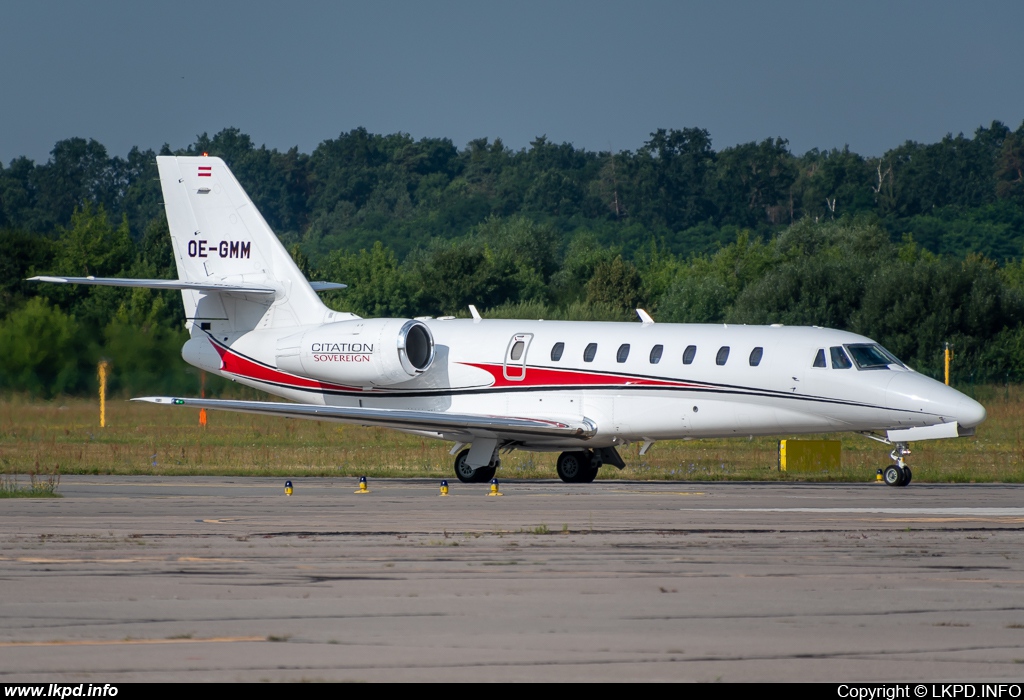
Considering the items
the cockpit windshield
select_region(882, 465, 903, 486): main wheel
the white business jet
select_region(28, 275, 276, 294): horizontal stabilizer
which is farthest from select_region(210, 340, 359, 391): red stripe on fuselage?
select_region(882, 465, 903, 486): main wheel

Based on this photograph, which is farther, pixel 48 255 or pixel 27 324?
pixel 48 255

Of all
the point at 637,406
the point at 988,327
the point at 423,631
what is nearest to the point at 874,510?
the point at 637,406

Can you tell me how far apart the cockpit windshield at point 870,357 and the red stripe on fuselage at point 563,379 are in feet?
9.47

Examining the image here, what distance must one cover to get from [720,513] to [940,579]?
6.24 metres

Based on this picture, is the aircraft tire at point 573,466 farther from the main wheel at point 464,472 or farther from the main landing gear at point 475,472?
the main wheel at point 464,472

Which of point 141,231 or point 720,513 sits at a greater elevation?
point 141,231

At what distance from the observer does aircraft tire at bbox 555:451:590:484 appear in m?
25.9

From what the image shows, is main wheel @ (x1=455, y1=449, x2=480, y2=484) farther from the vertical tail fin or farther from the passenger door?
the vertical tail fin

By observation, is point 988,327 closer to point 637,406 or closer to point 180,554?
point 637,406

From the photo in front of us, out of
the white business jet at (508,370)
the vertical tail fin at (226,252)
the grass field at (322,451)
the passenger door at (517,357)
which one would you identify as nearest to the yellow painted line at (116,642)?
the white business jet at (508,370)

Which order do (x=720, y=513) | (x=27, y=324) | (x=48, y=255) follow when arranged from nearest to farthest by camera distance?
(x=720, y=513), (x=27, y=324), (x=48, y=255)

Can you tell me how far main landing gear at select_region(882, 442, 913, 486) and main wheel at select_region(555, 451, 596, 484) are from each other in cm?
535

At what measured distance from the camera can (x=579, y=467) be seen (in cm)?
2594

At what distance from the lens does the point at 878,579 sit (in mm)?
11258
